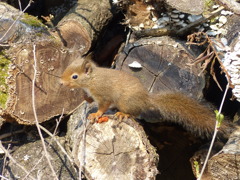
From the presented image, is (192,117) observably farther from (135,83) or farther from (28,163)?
(28,163)

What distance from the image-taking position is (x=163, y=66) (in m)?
2.53

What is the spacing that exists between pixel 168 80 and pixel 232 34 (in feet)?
1.68

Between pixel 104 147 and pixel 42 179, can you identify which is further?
pixel 42 179

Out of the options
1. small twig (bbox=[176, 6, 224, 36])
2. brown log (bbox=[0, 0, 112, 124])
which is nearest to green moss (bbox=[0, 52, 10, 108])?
brown log (bbox=[0, 0, 112, 124])

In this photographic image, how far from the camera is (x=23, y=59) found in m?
2.53

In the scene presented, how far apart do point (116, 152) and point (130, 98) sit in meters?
0.37

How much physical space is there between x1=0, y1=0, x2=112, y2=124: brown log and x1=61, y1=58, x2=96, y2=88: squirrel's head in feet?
0.67

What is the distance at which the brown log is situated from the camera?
2.53 meters

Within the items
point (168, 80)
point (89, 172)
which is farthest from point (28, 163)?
point (168, 80)

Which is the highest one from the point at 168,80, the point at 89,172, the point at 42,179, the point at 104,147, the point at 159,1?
the point at 159,1

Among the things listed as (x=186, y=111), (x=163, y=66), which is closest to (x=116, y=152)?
(x=186, y=111)

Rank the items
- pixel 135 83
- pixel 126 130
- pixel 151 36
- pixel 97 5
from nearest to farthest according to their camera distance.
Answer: pixel 126 130 < pixel 135 83 < pixel 151 36 < pixel 97 5

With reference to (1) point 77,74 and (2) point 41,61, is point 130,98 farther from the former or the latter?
(2) point 41,61

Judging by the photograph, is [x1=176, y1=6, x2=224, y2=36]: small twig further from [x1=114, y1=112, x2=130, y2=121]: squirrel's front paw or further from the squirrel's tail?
[x1=114, y1=112, x2=130, y2=121]: squirrel's front paw
